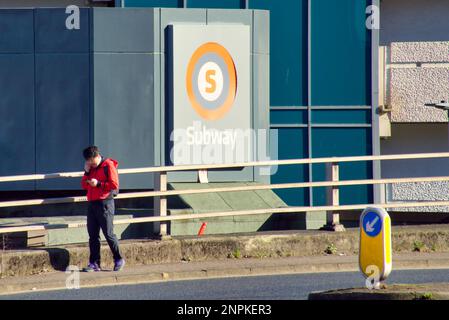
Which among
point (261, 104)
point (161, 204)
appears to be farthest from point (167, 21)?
point (161, 204)

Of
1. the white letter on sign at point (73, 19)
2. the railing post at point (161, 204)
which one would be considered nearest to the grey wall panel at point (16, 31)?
the white letter on sign at point (73, 19)

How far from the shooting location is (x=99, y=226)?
1477cm

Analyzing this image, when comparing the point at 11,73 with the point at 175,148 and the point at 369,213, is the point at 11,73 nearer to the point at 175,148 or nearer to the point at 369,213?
the point at 175,148

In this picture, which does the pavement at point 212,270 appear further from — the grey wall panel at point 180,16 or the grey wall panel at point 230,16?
the grey wall panel at point 230,16

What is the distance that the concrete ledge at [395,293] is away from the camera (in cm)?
1128

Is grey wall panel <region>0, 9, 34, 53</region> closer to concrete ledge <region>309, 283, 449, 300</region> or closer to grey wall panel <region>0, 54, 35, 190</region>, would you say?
grey wall panel <region>0, 54, 35, 190</region>

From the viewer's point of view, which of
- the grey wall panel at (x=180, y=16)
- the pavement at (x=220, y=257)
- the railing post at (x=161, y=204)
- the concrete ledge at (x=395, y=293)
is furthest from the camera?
the grey wall panel at (x=180, y=16)

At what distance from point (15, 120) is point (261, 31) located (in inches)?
180

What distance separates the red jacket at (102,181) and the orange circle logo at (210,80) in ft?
18.2

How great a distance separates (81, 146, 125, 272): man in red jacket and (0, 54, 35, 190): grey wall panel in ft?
17.0

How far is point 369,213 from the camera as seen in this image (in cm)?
1212

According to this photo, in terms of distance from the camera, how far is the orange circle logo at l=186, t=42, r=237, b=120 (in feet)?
66.2

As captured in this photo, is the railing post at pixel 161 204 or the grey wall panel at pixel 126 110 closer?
the railing post at pixel 161 204

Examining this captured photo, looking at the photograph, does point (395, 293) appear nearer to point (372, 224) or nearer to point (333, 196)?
point (372, 224)
